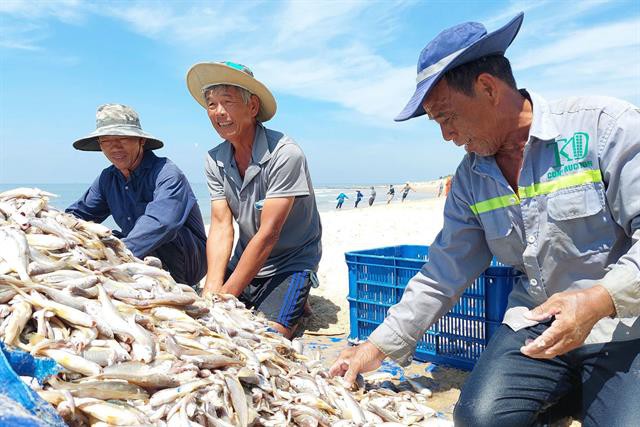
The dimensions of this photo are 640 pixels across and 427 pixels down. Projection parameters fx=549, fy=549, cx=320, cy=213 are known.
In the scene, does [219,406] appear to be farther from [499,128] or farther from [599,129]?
[599,129]

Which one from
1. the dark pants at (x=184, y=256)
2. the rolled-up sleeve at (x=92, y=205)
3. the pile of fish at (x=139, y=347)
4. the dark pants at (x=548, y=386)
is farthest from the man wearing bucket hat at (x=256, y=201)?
the dark pants at (x=548, y=386)

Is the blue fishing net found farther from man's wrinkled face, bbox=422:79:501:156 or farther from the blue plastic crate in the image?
the blue plastic crate

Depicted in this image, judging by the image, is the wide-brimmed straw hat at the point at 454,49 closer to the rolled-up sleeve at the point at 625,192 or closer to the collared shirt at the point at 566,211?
the collared shirt at the point at 566,211

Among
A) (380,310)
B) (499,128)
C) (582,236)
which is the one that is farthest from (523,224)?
(380,310)

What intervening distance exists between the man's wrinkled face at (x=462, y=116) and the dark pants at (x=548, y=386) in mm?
1079

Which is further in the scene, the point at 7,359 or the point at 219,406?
the point at 219,406

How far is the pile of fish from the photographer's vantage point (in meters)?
2.04

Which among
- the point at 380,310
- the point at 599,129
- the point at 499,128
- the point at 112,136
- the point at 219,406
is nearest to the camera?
the point at 219,406

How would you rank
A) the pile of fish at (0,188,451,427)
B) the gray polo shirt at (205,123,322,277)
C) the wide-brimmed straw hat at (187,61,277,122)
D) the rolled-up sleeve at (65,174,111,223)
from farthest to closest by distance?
the rolled-up sleeve at (65,174,111,223) → the gray polo shirt at (205,123,322,277) → the wide-brimmed straw hat at (187,61,277,122) → the pile of fish at (0,188,451,427)

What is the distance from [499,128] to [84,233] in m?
2.48

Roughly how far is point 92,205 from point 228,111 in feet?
6.27

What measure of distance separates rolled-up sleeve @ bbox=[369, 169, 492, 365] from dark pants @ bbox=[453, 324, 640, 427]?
16.2 inches

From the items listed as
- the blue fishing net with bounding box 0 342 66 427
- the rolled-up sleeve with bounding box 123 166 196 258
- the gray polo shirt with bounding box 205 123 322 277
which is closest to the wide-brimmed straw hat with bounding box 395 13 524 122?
the gray polo shirt with bounding box 205 123 322 277

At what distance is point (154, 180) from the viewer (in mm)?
4855
